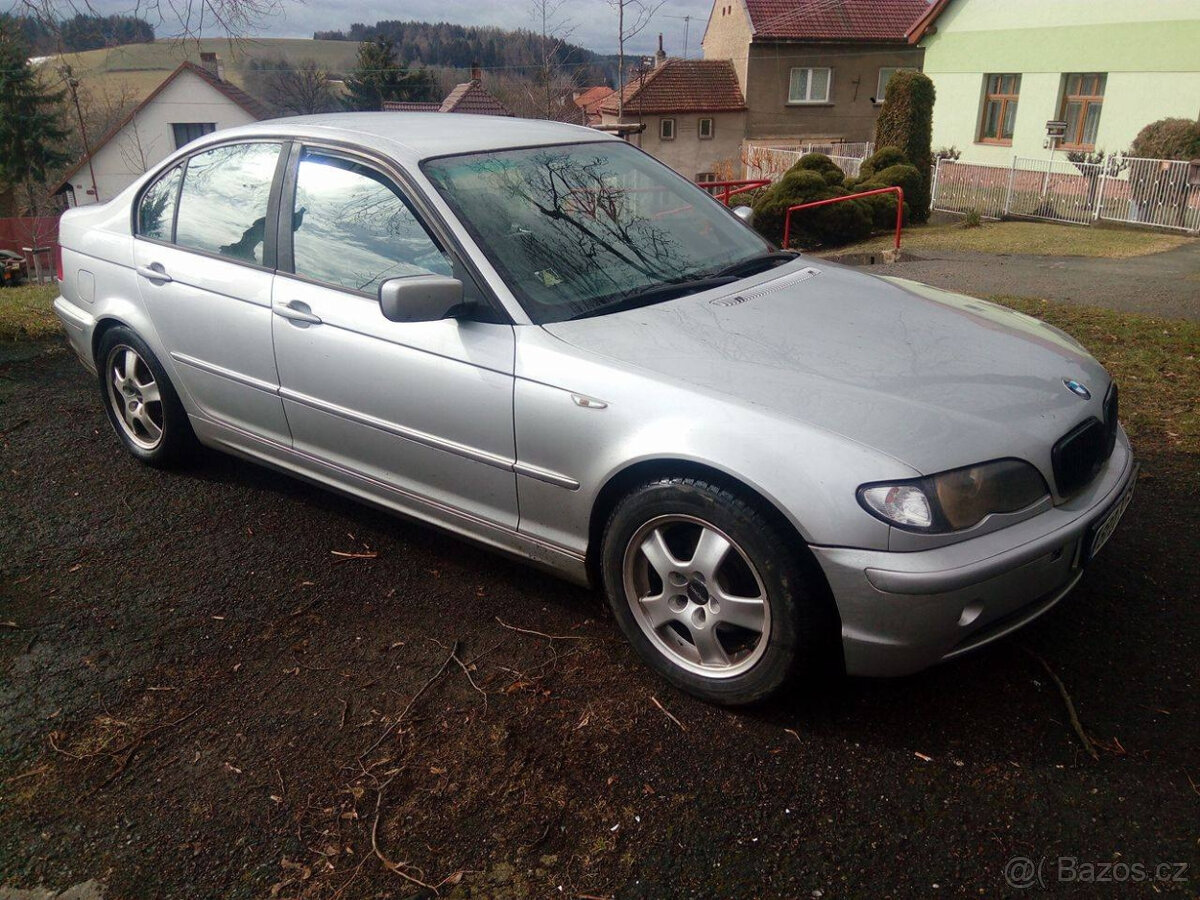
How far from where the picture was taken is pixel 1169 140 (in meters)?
19.4

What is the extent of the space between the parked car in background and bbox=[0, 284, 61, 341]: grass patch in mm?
22668

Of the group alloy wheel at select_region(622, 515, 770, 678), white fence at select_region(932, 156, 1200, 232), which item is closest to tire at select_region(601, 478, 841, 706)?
alloy wheel at select_region(622, 515, 770, 678)

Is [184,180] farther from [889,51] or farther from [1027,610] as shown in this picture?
[889,51]

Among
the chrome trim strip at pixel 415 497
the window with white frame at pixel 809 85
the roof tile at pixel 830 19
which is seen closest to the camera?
the chrome trim strip at pixel 415 497

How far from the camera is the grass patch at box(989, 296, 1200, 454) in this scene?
518 centimetres

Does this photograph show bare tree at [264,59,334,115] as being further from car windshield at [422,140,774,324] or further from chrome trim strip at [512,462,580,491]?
chrome trim strip at [512,462,580,491]

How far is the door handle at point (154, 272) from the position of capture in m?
4.39

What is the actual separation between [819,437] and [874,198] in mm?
14981

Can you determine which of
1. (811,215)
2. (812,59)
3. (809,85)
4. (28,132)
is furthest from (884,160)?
(28,132)

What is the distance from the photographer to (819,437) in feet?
8.80

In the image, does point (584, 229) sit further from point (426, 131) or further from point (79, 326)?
point (79, 326)

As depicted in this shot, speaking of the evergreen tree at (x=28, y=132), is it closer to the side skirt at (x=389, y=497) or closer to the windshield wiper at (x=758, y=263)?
the side skirt at (x=389, y=497)

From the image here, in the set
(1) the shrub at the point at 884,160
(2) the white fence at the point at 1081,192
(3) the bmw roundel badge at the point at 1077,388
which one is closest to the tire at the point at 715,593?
(3) the bmw roundel badge at the point at 1077,388

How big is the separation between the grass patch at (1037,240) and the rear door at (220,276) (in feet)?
38.4
